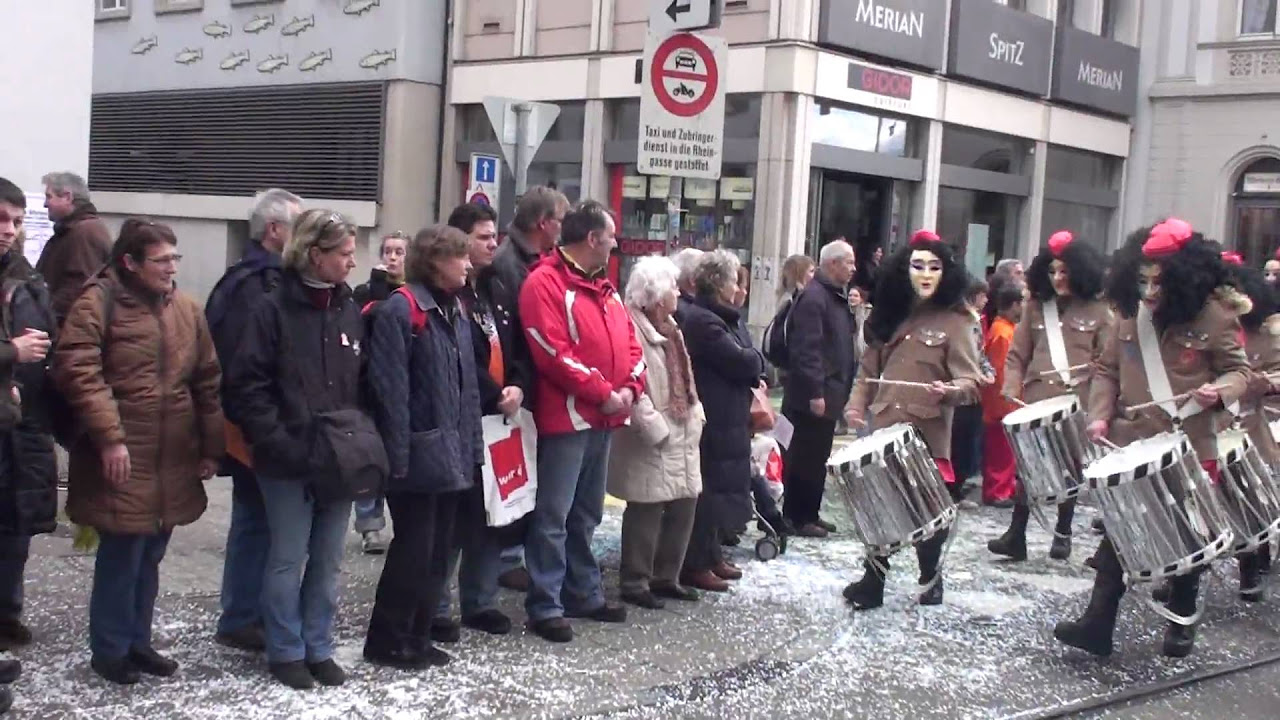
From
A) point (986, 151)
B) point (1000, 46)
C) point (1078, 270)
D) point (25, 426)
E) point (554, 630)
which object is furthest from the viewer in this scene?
point (986, 151)

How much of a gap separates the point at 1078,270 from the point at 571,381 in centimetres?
389

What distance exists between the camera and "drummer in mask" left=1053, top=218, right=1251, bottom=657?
6.54 metres

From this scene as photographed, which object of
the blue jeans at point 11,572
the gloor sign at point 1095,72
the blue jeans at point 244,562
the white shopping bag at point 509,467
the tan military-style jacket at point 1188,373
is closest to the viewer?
the blue jeans at point 11,572

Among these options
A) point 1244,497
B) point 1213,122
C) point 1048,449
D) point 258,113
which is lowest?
point 1244,497

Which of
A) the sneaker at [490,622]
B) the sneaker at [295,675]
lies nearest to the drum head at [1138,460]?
the sneaker at [490,622]

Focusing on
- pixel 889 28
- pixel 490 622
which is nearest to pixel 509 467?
pixel 490 622

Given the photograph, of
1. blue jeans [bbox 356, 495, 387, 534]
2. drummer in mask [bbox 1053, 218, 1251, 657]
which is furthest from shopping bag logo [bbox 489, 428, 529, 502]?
drummer in mask [bbox 1053, 218, 1251, 657]

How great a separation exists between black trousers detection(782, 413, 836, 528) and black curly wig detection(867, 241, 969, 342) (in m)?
1.39

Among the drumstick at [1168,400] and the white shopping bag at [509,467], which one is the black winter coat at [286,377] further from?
the drumstick at [1168,400]

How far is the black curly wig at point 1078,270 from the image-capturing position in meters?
8.62

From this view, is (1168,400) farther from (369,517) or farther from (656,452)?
(369,517)

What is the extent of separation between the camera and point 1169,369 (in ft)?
22.4

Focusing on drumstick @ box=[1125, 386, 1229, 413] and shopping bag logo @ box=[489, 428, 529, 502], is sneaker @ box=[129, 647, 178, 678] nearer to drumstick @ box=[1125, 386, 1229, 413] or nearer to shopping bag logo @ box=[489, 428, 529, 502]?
shopping bag logo @ box=[489, 428, 529, 502]

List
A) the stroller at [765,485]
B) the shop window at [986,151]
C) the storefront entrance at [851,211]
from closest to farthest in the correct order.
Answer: the stroller at [765,485], the storefront entrance at [851,211], the shop window at [986,151]
